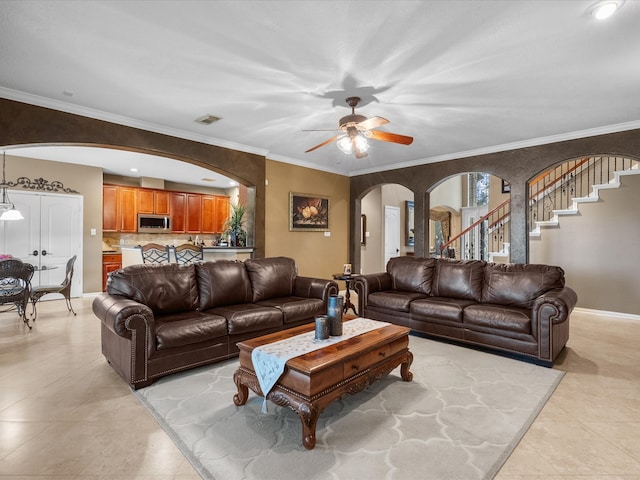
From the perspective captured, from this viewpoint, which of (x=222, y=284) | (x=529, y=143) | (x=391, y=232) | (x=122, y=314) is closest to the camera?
(x=122, y=314)

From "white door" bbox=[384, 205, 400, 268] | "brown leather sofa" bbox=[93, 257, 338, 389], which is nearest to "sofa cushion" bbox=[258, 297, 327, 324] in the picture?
"brown leather sofa" bbox=[93, 257, 338, 389]

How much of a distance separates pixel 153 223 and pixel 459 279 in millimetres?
7074

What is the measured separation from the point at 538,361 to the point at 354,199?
194 inches

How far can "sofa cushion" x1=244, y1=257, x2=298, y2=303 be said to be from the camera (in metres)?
4.08

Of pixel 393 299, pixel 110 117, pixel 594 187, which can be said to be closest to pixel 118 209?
pixel 110 117

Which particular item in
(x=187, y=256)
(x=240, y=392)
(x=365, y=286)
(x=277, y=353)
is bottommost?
(x=240, y=392)

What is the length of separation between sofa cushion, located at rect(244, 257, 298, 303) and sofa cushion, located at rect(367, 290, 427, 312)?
3.60ft

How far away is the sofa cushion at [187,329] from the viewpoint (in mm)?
2818

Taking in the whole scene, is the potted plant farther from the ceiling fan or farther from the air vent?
the ceiling fan

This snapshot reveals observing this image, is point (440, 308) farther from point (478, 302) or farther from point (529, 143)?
point (529, 143)

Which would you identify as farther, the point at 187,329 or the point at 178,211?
the point at 178,211

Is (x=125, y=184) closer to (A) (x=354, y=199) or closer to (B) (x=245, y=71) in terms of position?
(A) (x=354, y=199)

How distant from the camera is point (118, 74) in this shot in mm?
3137

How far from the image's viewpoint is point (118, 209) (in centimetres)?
771
